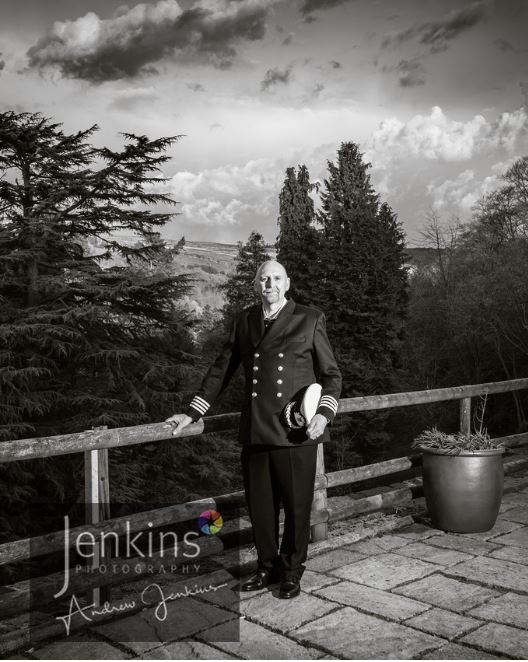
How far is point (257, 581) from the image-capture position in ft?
13.0

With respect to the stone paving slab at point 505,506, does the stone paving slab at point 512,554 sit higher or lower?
higher

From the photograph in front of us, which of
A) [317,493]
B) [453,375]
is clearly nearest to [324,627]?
[317,493]

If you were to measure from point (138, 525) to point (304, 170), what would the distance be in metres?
37.7

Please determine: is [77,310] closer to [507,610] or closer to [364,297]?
[507,610]

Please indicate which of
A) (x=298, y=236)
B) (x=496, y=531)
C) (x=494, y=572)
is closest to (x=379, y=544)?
(x=494, y=572)

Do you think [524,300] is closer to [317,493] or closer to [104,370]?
[104,370]

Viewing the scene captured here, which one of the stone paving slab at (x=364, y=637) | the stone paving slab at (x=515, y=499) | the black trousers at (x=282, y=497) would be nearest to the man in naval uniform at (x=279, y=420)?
the black trousers at (x=282, y=497)

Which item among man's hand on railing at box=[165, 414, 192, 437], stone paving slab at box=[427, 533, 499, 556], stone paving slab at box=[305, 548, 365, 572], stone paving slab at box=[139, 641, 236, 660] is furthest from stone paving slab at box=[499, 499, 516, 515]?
stone paving slab at box=[139, 641, 236, 660]

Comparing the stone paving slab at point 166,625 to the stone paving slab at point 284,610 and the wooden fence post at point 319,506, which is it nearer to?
the stone paving slab at point 284,610

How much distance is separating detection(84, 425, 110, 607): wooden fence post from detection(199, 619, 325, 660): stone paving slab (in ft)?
2.54

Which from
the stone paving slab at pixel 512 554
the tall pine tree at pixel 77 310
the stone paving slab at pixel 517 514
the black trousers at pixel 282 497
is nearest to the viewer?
the black trousers at pixel 282 497

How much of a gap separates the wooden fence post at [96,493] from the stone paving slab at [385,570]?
5.09ft

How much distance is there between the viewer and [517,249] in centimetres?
2838

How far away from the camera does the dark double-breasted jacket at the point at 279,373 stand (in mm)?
3859
